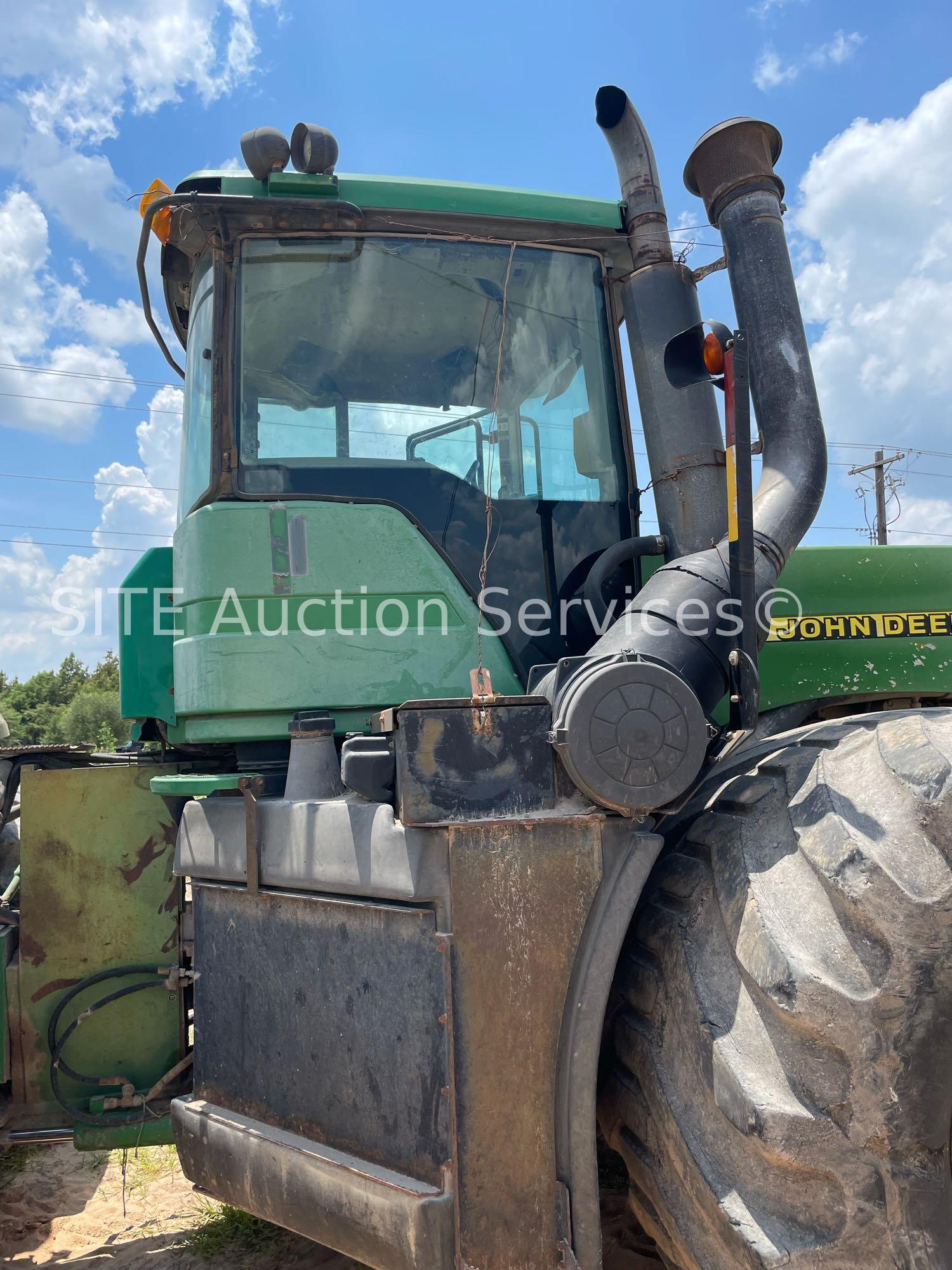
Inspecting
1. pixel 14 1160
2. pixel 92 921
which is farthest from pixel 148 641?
pixel 14 1160

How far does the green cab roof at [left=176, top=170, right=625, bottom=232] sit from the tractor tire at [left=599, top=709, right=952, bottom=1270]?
179 centimetres

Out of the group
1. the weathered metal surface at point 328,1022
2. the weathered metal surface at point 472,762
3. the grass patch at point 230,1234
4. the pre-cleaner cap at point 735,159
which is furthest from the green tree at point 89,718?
the weathered metal surface at point 472,762

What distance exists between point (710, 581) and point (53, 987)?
2.31 m

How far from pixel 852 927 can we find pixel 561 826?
21.9 inches

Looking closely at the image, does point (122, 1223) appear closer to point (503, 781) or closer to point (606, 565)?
point (503, 781)

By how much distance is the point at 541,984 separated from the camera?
1847 mm

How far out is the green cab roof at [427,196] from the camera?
2.60 m

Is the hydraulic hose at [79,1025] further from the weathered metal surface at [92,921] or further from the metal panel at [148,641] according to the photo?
the metal panel at [148,641]

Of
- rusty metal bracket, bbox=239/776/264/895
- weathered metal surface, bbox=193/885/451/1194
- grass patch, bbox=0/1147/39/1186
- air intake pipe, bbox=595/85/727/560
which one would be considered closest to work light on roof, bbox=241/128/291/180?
air intake pipe, bbox=595/85/727/560

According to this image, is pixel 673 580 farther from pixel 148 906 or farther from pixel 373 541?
pixel 148 906

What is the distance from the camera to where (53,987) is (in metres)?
2.89

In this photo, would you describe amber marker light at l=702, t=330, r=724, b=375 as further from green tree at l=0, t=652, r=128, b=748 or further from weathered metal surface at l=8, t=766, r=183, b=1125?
green tree at l=0, t=652, r=128, b=748

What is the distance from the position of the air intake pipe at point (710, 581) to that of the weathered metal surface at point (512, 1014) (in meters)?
0.17

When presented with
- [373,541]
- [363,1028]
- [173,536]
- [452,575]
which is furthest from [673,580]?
[173,536]
